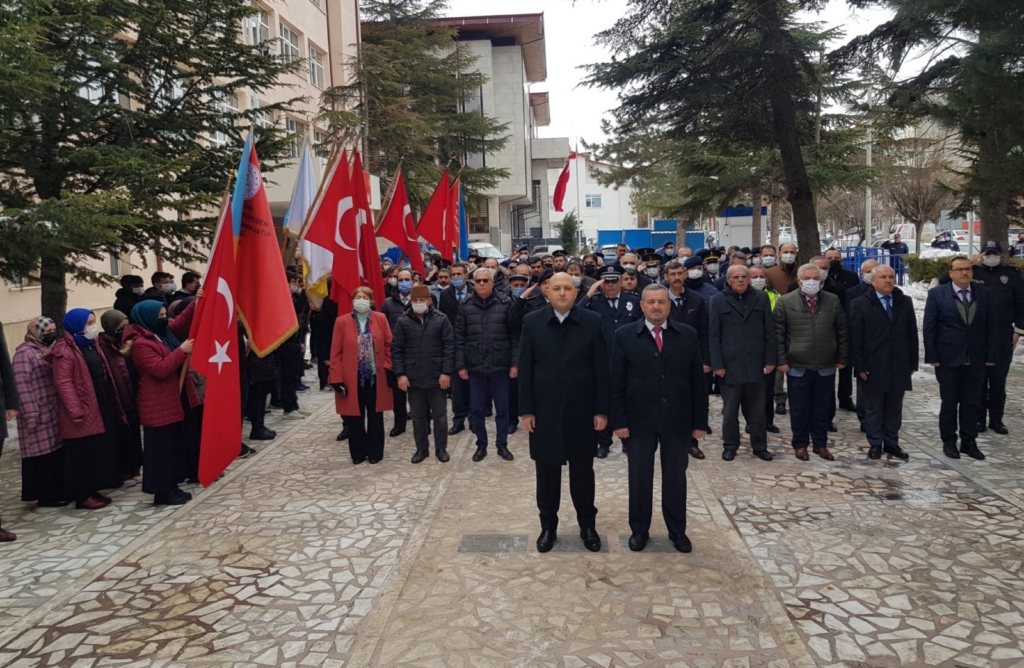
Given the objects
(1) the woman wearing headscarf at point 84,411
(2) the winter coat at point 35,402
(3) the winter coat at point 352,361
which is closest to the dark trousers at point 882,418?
(3) the winter coat at point 352,361

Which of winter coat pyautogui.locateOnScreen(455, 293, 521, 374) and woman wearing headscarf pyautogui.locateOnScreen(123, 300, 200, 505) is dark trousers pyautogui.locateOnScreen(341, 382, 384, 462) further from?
woman wearing headscarf pyautogui.locateOnScreen(123, 300, 200, 505)

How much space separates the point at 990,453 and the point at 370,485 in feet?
21.7

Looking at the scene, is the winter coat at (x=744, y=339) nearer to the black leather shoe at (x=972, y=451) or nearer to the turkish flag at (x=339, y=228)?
the black leather shoe at (x=972, y=451)

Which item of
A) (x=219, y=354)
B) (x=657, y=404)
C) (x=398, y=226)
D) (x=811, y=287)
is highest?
(x=398, y=226)

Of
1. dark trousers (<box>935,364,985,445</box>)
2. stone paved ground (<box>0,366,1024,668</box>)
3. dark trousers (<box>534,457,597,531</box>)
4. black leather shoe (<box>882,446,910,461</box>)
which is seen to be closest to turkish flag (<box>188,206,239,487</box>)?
stone paved ground (<box>0,366,1024,668</box>)

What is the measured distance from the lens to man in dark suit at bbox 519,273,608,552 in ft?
19.1

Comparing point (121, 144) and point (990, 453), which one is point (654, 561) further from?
point (121, 144)

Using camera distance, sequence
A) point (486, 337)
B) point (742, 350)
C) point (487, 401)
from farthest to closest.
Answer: point (487, 401), point (486, 337), point (742, 350)

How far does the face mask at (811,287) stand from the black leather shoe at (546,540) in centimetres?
419

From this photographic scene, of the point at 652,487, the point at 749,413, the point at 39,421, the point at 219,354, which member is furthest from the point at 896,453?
the point at 39,421

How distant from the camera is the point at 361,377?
28.7 ft

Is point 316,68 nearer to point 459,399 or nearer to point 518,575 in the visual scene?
point 459,399

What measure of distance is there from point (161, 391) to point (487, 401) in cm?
370

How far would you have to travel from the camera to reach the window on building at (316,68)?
3262 centimetres
